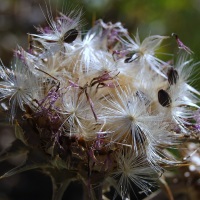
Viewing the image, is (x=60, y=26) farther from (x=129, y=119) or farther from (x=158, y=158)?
(x=158, y=158)

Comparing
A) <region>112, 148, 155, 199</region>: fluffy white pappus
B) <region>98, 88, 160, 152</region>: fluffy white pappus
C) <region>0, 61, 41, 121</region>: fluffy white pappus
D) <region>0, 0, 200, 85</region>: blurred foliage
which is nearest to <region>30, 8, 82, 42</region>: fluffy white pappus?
<region>0, 61, 41, 121</region>: fluffy white pappus

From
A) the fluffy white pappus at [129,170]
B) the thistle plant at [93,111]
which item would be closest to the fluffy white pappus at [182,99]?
the thistle plant at [93,111]

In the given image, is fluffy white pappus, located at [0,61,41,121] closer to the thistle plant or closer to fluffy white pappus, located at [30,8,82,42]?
the thistle plant

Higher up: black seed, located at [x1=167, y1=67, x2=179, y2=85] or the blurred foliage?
the blurred foliage

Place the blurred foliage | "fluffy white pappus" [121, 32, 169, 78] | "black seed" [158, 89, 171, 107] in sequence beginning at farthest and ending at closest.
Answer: the blurred foliage, "fluffy white pappus" [121, 32, 169, 78], "black seed" [158, 89, 171, 107]

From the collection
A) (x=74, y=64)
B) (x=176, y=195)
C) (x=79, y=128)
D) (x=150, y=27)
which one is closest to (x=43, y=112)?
(x=79, y=128)

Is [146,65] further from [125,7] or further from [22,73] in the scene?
[125,7]
